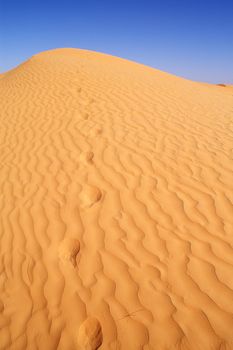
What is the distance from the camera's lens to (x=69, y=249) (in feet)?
9.72

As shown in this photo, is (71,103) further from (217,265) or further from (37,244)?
(217,265)

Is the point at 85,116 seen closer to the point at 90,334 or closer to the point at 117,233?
the point at 117,233

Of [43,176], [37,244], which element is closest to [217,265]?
[37,244]

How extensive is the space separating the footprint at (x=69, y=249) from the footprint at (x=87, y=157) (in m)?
1.71

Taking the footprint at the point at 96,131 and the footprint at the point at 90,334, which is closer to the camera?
the footprint at the point at 90,334

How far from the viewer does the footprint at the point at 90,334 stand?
2.10 metres

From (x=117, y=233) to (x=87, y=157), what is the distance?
1.87 meters

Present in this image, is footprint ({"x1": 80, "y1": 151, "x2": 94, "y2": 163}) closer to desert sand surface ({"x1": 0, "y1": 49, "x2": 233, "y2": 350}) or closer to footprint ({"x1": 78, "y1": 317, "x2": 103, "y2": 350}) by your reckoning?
desert sand surface ({"x1": 0, "y1": 49, "x2": 233, "y2": 350})

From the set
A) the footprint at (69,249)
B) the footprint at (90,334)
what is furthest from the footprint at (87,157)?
the footprint at (90,334)

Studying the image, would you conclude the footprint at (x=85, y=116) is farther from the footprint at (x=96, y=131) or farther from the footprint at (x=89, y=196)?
the footprint at (x=89, y=196)

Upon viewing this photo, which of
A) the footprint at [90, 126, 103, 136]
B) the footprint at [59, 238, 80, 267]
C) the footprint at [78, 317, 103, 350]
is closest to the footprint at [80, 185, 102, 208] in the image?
the footprint at [59, 238, 80, 267]

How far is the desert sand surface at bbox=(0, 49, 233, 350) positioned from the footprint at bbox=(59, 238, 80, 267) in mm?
13

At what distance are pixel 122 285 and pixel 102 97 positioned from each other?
5.89 meters

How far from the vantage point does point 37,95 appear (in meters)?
8.31
